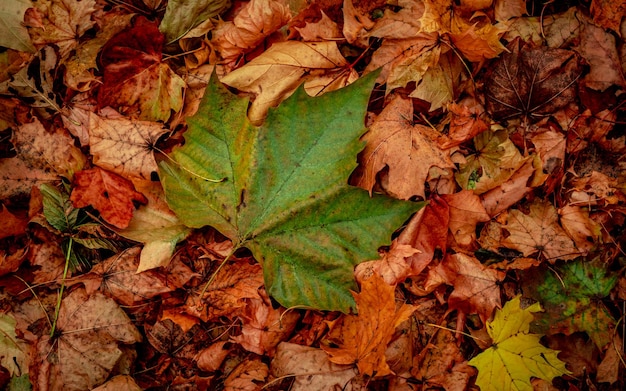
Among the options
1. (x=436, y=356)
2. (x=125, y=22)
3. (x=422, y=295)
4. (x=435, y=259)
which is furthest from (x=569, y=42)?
(x=125, y=22)

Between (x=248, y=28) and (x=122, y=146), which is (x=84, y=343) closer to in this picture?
(x=122, y=146)

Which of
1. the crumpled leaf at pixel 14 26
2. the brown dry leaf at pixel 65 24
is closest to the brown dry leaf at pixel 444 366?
the brown dry leaf at pixel 65 24

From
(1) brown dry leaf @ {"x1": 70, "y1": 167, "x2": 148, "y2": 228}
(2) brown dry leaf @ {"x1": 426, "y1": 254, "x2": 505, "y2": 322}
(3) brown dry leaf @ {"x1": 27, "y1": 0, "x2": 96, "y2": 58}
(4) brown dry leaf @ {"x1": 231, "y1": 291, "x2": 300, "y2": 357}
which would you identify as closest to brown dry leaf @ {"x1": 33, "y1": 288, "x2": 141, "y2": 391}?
(1) brown dry leaf @ {"x1": 70, "y1": 167, "x2": 148, "y2": 228}

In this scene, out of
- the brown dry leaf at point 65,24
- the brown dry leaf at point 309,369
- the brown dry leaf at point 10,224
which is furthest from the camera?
the brown dry leaf at point 65,24

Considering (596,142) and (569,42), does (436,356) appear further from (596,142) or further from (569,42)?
(569,42)

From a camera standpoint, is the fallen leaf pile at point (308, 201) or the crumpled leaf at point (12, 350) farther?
the crumpled leaf at point (12, 350)

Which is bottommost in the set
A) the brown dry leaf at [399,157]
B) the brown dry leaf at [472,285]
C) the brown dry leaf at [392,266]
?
the brown dry leaf at [472,285]

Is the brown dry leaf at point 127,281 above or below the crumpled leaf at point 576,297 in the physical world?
above

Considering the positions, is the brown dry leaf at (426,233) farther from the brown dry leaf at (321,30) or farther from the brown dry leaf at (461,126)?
the brown dry leaf at (321,30)
